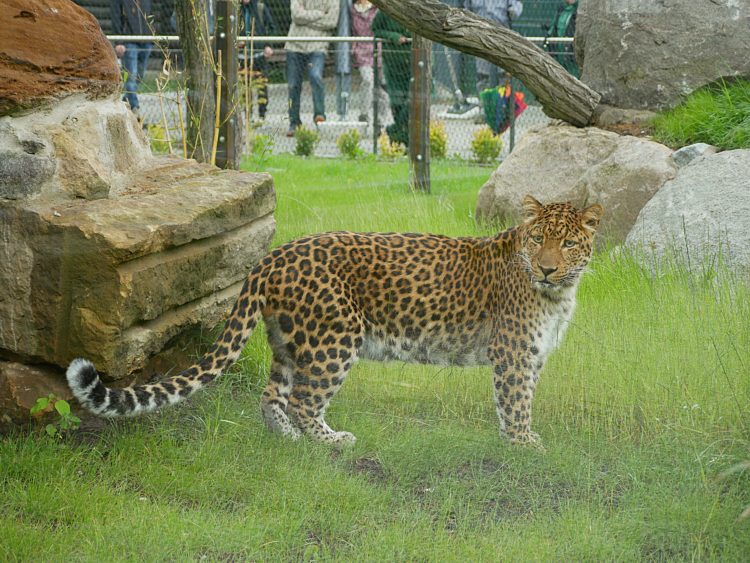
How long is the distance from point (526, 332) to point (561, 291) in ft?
0.96

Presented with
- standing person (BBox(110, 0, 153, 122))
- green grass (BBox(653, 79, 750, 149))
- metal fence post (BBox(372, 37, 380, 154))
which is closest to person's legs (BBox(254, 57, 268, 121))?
metal fence post (BBox(372, 37, 380, 154))

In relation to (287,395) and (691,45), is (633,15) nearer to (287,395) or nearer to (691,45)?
(691,45)

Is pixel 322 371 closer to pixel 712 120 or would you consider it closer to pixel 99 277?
pixel 99 277

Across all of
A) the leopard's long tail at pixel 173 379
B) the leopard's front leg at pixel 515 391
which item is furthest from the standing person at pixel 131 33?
the leopard's front leg at pixel 515 391

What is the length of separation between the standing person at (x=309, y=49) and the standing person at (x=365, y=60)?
574 millimetres

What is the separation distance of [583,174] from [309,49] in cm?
791

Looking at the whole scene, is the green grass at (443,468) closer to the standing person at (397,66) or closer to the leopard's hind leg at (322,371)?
the leopard's hind leg at (322,371)

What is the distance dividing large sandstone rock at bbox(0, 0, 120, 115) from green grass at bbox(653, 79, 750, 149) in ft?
17.4

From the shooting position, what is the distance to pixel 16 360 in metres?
5.05

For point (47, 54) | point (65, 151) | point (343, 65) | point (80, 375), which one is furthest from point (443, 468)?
point (343, 65)

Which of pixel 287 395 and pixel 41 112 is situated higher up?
pixel 41 112

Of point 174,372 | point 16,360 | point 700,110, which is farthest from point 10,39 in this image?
point 700,110

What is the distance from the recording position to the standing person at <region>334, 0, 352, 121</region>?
16.0 m

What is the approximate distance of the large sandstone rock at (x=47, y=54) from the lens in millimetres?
5109
